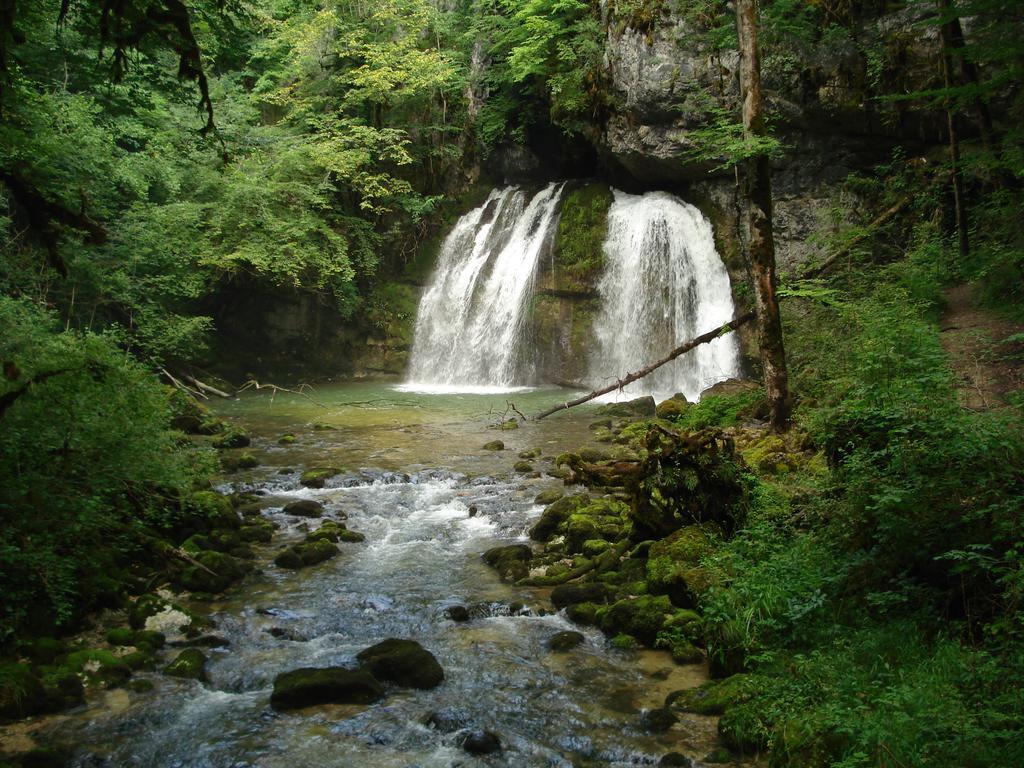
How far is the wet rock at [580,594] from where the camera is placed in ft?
23.7

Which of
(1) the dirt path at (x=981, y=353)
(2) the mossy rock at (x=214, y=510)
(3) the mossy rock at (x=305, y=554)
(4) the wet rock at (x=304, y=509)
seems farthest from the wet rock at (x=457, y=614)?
(1) the dirt path at (x=981, y=353)

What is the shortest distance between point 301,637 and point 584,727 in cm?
296

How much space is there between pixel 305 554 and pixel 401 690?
3.29 meters

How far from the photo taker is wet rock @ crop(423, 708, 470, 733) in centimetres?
527

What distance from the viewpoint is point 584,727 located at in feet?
17.1

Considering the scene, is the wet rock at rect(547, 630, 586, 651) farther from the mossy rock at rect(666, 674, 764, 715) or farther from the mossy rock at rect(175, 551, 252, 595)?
the mossy rock at rect(175, 551, 252, 595)

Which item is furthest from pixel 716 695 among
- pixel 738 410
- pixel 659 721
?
pixel 738 410

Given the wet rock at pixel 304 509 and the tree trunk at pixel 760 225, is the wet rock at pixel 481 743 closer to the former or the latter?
the wet rock at pixel 304 509

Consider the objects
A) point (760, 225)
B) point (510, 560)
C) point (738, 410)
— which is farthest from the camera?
point (738, 410)

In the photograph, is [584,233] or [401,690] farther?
[584,233]

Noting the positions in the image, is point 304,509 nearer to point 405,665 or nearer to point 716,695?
point 405,665

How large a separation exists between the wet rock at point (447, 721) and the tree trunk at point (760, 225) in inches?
255

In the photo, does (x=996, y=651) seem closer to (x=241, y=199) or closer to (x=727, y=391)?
(x=727, y=391)

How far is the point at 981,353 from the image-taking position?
813 cm
